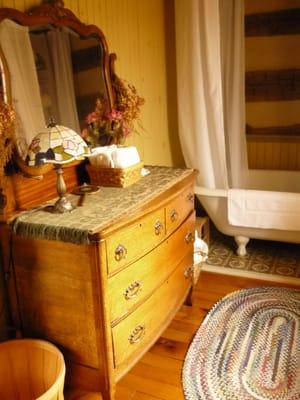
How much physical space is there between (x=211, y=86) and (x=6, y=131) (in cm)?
186

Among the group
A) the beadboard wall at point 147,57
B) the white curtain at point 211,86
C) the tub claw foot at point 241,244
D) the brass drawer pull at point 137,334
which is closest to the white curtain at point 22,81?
the beadboard wall at point 147,57

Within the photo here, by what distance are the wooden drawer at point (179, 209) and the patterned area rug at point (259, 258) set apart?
0.96m

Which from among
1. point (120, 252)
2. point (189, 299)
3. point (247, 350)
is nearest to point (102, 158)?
point (120, 252)

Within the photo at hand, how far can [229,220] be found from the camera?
2.97 meters

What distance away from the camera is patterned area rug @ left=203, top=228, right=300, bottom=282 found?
115 inches

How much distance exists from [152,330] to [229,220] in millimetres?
1349

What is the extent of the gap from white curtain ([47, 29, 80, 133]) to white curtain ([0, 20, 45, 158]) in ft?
0.46

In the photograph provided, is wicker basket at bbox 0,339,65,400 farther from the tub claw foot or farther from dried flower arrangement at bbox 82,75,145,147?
the tub claw foot

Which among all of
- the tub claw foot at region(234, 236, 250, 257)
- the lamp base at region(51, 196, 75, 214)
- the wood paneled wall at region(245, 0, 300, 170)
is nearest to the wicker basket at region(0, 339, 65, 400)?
the lamp base at region(51, 196, 75, 214)

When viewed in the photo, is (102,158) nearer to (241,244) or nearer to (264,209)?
(264,209)

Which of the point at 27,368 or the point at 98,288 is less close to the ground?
the point at 98,288

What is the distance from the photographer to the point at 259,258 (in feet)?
10.2

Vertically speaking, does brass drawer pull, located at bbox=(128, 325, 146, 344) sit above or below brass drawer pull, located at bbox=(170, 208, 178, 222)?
below

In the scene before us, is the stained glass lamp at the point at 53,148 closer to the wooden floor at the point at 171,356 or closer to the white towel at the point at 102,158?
the white towel at the point at 102,158
